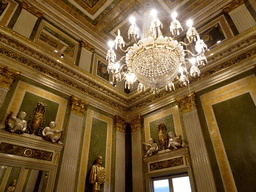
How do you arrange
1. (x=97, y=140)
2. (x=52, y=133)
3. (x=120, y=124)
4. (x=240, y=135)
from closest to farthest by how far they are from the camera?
(x=240, y=135), (x=52, y=133), (x=97, y=140), (x=120, y=124)

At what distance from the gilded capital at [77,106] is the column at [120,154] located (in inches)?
60.7

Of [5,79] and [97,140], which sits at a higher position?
[5,79]

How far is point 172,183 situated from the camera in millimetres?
5480

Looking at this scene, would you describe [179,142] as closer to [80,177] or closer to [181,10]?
[80,177]

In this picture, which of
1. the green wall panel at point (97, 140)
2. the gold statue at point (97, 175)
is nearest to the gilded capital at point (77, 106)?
the green wall panel at point (97, 140)

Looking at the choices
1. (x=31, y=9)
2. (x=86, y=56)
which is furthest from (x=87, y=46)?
(x=31, y=9)

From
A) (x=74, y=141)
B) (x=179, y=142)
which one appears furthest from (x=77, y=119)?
(x=179, y=142)

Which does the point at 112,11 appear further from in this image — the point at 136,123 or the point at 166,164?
the point at 166,164

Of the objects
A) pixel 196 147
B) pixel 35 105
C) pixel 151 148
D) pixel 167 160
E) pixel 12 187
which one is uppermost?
pixel 35 105

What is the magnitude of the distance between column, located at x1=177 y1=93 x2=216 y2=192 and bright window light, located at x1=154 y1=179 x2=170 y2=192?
107 cm

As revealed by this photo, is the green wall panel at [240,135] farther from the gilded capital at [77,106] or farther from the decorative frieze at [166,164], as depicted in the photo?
the gilded capital at [77,106]

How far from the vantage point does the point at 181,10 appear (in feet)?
21.7

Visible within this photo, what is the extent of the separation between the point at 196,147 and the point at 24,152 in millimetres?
4544

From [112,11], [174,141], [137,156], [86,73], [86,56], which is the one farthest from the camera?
[86,56]
